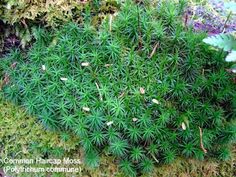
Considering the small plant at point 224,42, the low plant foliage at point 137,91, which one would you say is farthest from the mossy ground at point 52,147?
the small plant at point 224,42

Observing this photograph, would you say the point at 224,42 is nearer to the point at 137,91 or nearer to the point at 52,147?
the point at 137,91

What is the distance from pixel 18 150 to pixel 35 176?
0.67 feet

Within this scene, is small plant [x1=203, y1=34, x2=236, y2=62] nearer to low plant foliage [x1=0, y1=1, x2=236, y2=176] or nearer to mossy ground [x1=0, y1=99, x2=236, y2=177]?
low plant foliage [x1=0, y1=1, x2=236, y2=176]

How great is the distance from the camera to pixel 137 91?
75.6 inches

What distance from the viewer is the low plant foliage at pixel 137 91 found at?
1905 mm

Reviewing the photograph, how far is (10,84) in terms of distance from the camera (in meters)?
2.19

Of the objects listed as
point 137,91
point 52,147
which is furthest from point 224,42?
point 52,147

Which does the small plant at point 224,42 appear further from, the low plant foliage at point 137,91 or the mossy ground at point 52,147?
the mossy ground at point 52,147

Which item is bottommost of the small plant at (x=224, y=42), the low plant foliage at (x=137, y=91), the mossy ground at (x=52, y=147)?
the mossy ground at (x=52, y=147)

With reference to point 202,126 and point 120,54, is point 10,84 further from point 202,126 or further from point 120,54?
point 202,126

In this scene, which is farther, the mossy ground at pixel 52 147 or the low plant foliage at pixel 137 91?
the mossy ground at pixel 52 147

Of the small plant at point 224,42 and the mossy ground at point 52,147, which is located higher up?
the small plant at point 224,42

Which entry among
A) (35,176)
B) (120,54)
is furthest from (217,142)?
(35,176)

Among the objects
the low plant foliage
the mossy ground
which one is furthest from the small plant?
the mossy ground
